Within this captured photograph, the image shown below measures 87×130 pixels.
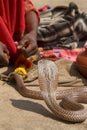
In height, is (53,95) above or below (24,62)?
above

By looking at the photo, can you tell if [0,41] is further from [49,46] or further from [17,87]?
[49,46]

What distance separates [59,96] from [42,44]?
1.96 m

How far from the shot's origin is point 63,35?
602cm

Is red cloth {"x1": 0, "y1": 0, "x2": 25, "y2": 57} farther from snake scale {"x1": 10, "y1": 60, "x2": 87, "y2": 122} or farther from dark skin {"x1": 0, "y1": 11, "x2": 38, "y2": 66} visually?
snake scale {"x1": 10, "y1": 60, "x2": 87, "y2": 122}

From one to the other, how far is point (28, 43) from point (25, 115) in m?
1.41

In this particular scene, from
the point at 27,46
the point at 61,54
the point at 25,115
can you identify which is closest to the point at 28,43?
Result: the point at 27,46

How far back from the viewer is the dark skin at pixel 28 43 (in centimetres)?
446

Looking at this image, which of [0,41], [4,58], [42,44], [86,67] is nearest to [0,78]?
[4,58]

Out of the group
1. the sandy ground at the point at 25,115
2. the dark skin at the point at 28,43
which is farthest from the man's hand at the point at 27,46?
the sandy ground at the point at 25,115

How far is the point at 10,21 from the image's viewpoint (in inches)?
204

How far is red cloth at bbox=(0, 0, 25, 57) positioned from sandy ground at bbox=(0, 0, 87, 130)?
0.84m

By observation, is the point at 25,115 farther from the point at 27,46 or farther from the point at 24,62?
the point at 27,46

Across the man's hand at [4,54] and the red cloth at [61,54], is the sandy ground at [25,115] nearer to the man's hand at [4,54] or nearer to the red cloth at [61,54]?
the man's hand at [4,54]

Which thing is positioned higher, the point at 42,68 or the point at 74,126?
the point at 42,68
